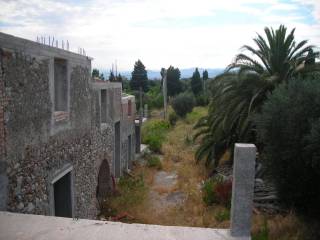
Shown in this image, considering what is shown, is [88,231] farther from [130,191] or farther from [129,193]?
[130,191]

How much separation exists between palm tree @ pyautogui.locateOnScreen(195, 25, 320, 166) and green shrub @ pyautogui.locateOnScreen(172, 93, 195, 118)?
21333 mm

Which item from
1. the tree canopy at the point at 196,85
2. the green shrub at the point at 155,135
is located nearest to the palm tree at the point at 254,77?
the green shrub at the point at 155,135

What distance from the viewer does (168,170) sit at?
17.1 metres

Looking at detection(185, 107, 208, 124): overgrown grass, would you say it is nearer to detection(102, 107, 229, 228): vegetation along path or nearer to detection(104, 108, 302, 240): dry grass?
detection(102, 107, 229, 228): vegetation along path

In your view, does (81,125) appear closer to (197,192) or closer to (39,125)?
(39,125)

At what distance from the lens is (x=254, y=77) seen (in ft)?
37.9

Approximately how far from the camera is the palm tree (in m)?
11.2

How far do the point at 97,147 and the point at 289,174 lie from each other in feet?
18.3

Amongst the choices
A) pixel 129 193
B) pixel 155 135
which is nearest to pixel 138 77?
pixel 155 135

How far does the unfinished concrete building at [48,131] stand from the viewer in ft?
17.1

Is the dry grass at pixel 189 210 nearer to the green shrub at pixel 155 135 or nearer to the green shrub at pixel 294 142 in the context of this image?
the green shrub at pixel 294 142

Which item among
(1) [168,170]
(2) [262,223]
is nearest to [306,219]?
(2) [262,223]

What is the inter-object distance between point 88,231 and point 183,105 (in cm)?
3007

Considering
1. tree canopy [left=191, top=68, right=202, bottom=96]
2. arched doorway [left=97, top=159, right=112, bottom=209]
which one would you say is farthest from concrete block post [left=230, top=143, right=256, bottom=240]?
tree canopy [left=191, top=68, right=202, bottom=96]
